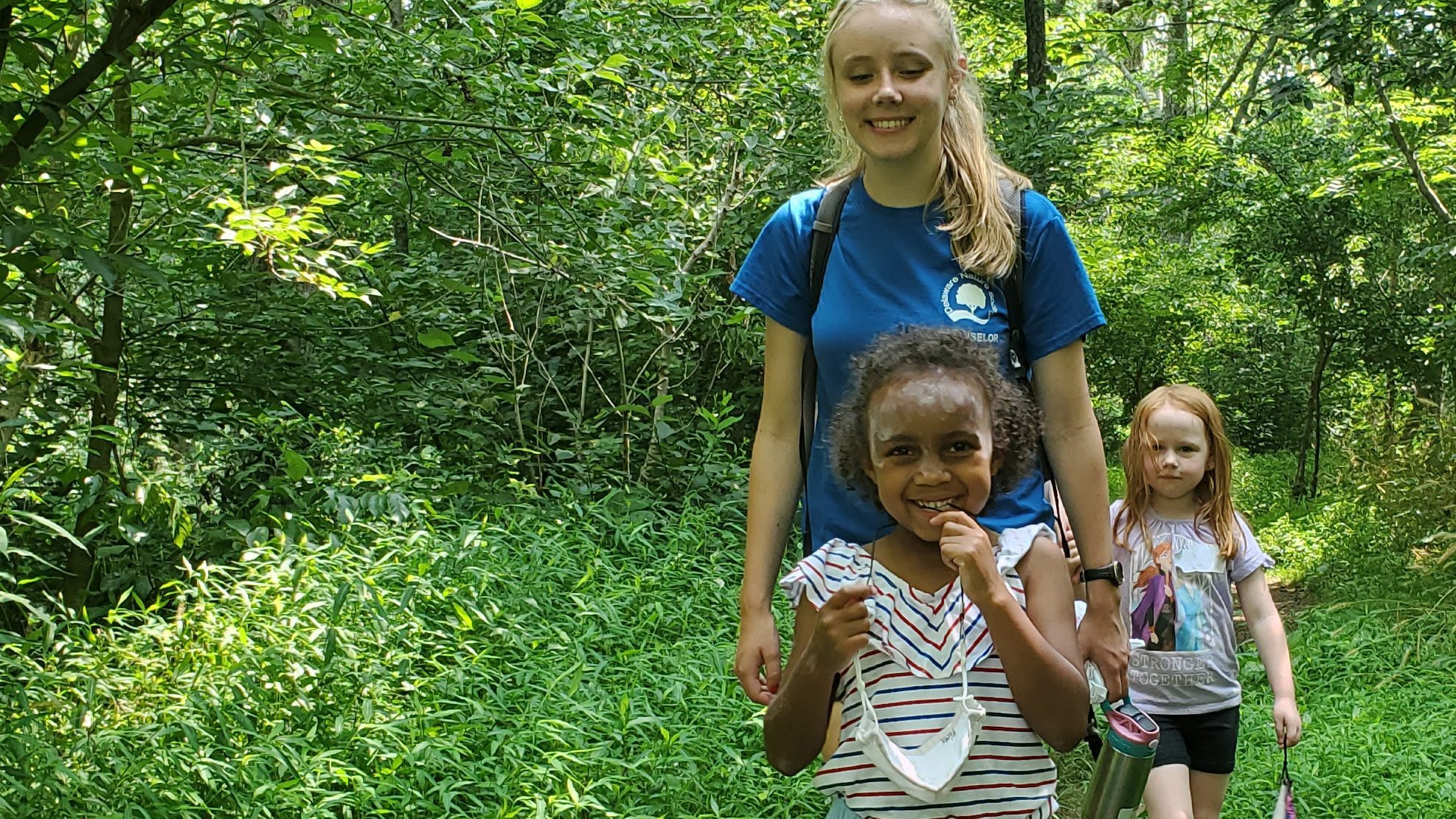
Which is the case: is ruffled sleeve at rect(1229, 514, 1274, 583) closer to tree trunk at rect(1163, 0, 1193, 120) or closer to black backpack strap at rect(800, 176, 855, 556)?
black backpack strap at rect(800, 176, 855, 556)

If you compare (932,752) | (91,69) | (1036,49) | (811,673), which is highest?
(1036,49)

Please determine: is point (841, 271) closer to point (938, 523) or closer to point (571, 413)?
point (938, 523)

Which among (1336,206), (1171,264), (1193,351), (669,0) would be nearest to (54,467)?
(669,0)

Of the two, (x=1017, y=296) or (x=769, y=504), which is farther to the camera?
(x=769, y=504)

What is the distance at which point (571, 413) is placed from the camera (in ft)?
23.7

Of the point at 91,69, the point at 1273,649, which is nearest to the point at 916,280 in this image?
the point at 1273,649

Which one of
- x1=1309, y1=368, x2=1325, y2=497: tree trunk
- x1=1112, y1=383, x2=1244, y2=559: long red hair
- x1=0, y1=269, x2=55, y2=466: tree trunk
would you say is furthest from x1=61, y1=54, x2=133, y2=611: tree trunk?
x1=1309, y1=368, x2=1325, y2=497: tree trunk

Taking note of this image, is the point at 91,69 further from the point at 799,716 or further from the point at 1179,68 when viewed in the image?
the point at 1179,68

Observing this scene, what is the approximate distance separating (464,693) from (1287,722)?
Answer: 2630 mm

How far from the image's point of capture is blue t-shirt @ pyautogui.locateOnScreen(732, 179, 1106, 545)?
2.22 meters

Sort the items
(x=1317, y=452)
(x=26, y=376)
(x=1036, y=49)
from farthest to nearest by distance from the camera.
→ (x=1317, y=452)
(x=1036, y=49)
(x=26, y=376)

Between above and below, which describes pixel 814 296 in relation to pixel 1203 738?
above

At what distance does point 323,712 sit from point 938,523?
2782mm

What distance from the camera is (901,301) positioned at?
88.1 inches
